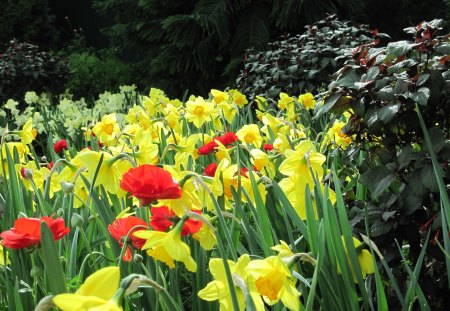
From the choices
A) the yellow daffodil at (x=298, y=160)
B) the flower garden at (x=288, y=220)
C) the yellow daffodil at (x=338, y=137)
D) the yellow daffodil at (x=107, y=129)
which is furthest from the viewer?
the yellow daffodil at (x=107, y=129)

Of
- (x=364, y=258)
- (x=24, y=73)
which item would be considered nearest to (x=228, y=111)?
(x=364, y=258)

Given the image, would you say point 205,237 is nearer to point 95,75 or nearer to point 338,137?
point 338,137

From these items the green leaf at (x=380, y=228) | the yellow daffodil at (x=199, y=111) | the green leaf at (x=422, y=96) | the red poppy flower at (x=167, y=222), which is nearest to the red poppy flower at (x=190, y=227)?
the red poppy flower at (x=167, y=222)

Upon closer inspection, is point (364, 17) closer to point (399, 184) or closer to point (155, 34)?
point (155, 34)

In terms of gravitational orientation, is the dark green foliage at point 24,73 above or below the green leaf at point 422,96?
below

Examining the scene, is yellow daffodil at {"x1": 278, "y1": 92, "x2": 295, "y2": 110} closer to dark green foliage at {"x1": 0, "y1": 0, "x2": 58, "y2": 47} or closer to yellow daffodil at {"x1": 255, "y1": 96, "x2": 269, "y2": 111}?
yellow daffodil at {"x1": 255, "y1": 96, "x2": 269, "y2": 111}

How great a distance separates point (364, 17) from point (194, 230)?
19.9 feet

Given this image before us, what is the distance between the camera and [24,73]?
6188 mm

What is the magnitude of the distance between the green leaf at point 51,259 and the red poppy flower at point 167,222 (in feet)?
0.62

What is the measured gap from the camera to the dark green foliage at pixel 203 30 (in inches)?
245

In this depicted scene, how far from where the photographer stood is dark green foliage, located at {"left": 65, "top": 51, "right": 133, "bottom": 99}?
23.9 ft

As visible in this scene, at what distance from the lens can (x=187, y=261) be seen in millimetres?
1045

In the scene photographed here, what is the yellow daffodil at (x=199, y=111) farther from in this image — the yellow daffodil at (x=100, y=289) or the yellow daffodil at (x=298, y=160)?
the yellow daffodil at (x=100, y=289)

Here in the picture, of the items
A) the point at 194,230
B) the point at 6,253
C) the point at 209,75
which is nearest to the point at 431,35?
the point at 194,230
